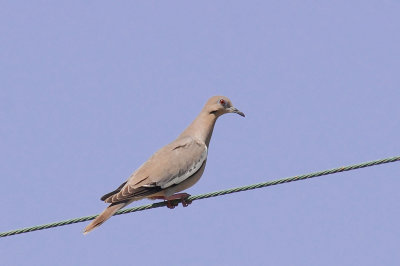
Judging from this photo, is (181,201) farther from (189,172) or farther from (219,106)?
(219,106)

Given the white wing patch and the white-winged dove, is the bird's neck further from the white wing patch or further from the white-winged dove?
the white wing patch

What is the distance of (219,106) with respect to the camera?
446 inches

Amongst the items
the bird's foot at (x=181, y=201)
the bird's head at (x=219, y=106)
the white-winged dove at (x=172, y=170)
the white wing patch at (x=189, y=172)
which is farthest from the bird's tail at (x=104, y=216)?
the bird's head at (x=219, y=106)

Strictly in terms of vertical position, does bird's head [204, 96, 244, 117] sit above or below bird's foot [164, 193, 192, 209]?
above

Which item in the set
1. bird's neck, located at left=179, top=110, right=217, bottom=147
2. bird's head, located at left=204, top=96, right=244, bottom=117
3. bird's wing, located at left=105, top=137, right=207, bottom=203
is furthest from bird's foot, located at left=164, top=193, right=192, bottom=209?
bird's head, located at left=204, top=96, right=244, bottom=117

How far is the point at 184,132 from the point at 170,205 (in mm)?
1525

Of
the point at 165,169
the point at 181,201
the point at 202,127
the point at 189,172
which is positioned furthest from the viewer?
the point at 202,127

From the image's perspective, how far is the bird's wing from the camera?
377 inches

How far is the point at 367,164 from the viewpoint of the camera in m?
7.83

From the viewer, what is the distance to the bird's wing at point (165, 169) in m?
9.58

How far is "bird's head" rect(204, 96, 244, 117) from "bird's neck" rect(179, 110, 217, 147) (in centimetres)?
7

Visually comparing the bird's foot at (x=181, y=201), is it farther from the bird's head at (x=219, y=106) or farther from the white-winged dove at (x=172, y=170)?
the bird's head at (x=219, y=106)

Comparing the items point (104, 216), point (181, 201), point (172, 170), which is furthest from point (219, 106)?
point (104, 216)

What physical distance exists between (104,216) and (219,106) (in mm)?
2736
